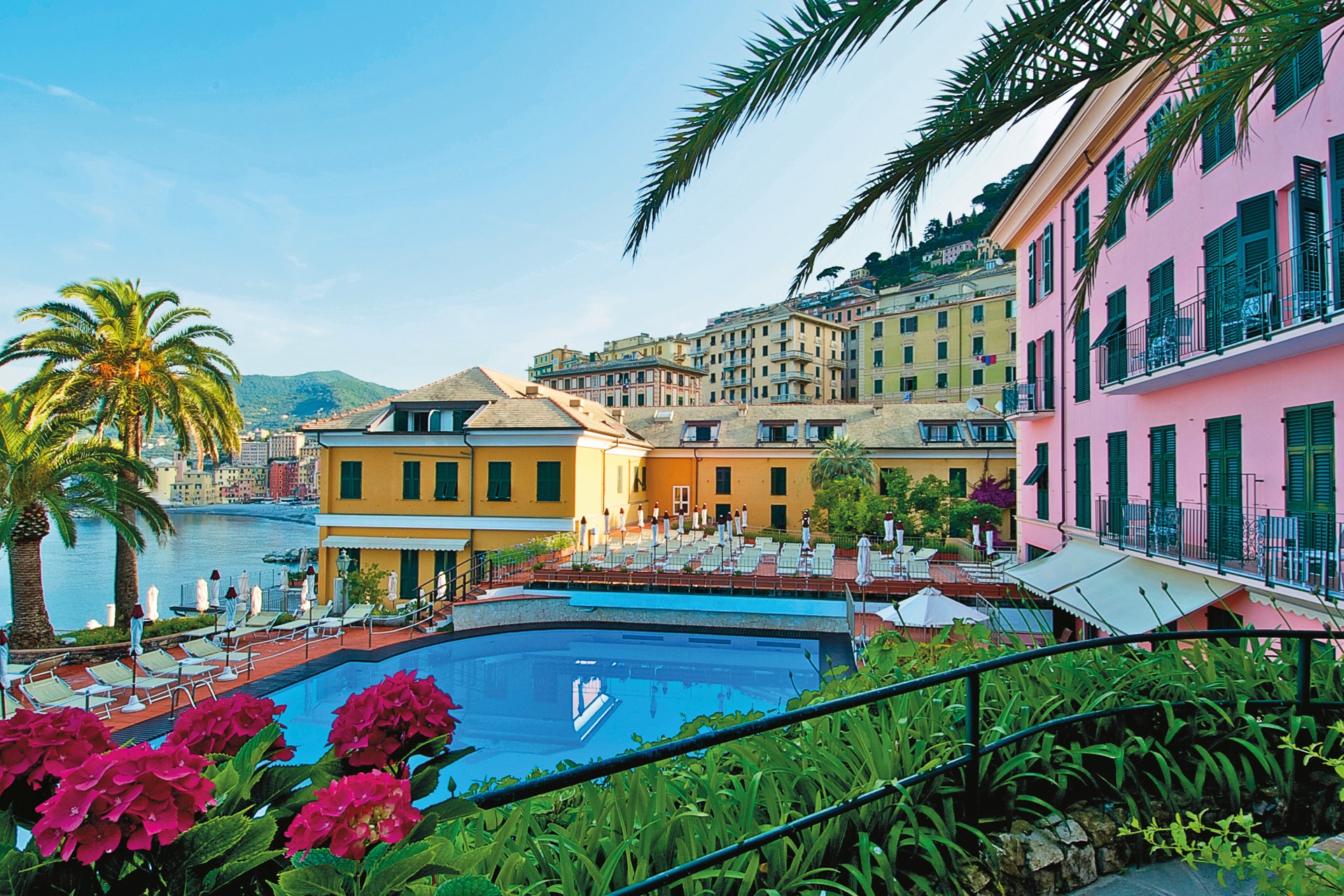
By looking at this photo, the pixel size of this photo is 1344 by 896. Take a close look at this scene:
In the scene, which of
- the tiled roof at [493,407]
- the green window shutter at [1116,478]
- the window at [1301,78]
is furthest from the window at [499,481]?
the window at [1301,78]

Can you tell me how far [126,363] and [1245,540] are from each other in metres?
25.5

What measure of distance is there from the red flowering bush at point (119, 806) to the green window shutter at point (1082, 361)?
17.6 metres

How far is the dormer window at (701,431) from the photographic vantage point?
1394 inches

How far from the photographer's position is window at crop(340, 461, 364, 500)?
87.7 ft

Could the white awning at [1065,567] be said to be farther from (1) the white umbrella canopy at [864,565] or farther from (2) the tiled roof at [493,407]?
(2) the tiled roof at [493,407]

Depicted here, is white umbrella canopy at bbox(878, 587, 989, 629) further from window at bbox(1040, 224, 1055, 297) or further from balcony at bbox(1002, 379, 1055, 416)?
window at bbox(1040, 224, 1055, 297)

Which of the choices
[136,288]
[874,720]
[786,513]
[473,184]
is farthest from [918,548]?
[136,288]

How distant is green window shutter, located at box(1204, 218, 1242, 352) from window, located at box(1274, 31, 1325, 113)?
1.63 meters

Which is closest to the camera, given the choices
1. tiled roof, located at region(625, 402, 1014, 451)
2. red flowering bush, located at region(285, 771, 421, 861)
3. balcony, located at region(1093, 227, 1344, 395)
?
red flowering bush, located at region(285, 771, 421, 861)

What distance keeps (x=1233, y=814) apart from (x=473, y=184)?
1700 cm

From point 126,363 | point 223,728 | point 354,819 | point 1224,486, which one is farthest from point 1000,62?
point 126,363

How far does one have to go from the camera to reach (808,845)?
2691 millimetres

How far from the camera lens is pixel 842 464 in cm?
3080

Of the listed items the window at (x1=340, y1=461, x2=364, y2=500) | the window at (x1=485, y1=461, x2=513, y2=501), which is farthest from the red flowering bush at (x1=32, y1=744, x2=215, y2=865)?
the window at (x1=340, y1=461, x2=364, y2=500)
